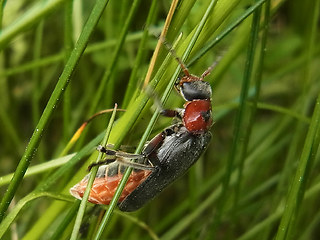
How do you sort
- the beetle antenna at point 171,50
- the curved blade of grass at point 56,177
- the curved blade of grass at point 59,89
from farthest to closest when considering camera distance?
the curved blade of grass at point 56,177, the beetle antenna at point 171,50, the curved blade of grass at point 59,89

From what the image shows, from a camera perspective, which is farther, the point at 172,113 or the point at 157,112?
the point at 172,113

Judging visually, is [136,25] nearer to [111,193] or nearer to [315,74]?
[315,74]

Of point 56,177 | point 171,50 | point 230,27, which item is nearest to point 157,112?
point 171,50

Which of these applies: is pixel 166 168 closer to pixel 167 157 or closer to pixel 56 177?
pixel 167 157

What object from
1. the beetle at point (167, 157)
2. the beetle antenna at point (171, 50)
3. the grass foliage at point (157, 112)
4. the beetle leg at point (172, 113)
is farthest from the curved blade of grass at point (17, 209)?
the beetle antenna at point (171, 50)

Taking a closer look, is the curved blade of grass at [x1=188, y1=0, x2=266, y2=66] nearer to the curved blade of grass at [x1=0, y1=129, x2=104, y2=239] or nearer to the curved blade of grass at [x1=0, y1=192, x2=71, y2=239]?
the curved blade of grass at [x1=0, y1=129, x2=104, y2=239]

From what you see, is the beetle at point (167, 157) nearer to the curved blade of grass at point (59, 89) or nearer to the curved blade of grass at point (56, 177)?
the curved blade of grass at point (56, 177)

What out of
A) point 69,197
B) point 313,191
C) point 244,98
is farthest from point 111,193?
point 313,191

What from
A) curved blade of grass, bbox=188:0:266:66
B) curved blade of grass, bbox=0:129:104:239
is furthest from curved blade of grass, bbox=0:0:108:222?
curved blade of grass, bbox=188:0:266:66
